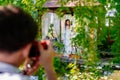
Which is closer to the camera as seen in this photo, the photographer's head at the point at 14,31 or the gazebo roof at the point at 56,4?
the photographer's head at the point at 14,31

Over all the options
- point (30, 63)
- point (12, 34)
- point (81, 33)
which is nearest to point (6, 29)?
point (12, 34)

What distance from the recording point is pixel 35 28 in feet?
2.93

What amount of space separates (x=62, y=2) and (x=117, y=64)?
32.7 inches

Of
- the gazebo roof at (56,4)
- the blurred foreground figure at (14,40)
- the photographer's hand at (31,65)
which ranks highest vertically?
the gazebo roof at (56,4)

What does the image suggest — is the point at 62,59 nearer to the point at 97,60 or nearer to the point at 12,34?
the point at 97,60

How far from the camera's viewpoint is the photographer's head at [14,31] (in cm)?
84

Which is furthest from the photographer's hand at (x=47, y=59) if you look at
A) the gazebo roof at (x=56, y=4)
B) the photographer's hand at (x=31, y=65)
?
the gazebo roof at (x=56, y=4)

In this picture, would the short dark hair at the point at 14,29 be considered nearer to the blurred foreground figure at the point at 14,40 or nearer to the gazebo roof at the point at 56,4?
the blurred foreground figure at the point at 14,40

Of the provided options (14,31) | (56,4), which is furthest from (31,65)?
(56,4)

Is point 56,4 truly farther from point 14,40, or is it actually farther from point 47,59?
point 14,40

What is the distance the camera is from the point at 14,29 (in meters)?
0.84

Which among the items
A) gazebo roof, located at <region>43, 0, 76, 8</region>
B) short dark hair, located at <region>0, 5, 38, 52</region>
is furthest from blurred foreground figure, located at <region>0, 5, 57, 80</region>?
gazebo roof, located at <region>43, 0, 76, 8</region>

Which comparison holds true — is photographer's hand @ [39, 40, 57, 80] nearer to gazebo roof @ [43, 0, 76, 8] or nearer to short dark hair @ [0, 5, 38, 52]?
short dark hair @ [0, 5, 38, 52]

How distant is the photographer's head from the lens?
0.84 m
